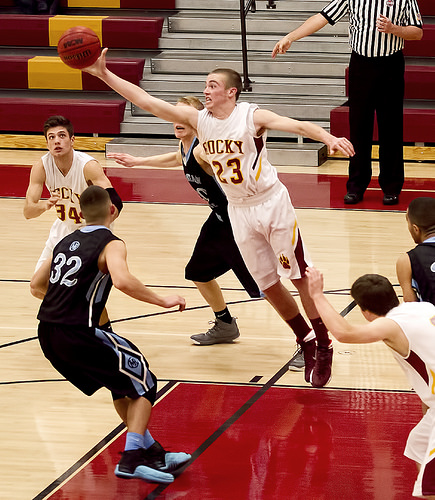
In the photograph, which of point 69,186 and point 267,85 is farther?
point 267,85

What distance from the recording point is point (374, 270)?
7.81 metres

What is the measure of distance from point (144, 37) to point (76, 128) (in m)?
1.63

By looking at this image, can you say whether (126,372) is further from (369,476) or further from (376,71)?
(376,71)

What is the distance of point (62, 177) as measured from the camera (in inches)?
256

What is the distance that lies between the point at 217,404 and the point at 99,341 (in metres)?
1.18

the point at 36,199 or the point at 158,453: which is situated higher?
the point at 36,199

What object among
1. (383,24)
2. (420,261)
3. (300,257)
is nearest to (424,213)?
(420,261)

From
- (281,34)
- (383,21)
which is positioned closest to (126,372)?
(383,21)

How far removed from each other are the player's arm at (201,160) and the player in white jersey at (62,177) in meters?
0.56

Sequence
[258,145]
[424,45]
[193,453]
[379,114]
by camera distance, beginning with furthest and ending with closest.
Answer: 1. [424,45]
2. [379,114]
3. [258,145]
4. [193,453]

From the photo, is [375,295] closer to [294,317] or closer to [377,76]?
[294,317]

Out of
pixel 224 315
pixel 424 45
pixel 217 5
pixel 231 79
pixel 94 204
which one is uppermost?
pixel 217 5

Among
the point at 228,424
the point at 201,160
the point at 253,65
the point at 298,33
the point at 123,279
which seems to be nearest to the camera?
the point at 123,279

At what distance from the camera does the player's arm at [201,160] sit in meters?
6.22
